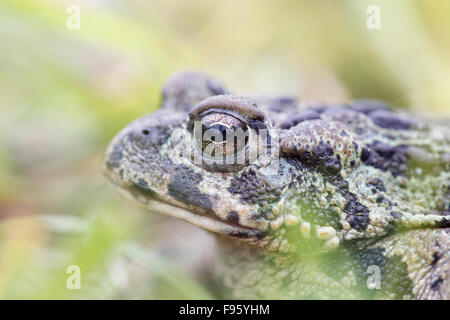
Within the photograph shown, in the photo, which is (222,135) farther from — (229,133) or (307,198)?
(307,198)

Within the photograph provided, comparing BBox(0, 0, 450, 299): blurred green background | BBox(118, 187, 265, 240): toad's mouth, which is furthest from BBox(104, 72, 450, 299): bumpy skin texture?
BBox(0, 0, 450, 299): blurred green background

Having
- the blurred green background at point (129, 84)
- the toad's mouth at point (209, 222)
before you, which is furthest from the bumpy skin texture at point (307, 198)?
the blurred green background at point (129, 84)

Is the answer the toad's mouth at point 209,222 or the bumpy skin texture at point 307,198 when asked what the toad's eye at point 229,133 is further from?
the toad's mouth at point 209,222

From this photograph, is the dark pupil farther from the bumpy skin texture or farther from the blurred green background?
the blurred green background

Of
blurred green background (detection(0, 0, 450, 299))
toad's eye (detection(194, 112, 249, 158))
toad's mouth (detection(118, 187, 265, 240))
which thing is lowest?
toad's mouth (detection(118, 187, 265, 240))

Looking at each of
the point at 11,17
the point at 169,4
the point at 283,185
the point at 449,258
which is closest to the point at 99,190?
the point at 11,17
